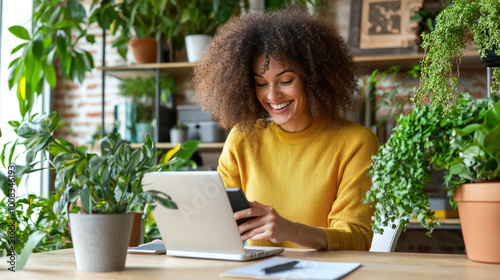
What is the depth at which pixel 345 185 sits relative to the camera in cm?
185

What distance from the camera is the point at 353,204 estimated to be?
176 cm

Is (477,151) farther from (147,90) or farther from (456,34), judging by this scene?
(147,90)

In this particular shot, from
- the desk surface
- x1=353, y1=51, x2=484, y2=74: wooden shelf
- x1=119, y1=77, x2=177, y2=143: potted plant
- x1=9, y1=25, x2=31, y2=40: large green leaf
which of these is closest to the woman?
the desk surface

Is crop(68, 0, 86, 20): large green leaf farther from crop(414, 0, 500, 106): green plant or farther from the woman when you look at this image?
crop(414, 0, 500, 106): green plant

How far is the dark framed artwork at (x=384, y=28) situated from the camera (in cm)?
313

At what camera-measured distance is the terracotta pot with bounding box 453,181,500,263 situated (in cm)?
109

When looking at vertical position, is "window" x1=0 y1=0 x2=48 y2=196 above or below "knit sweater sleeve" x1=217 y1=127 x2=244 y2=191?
above

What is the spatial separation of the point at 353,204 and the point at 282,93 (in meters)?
0.49

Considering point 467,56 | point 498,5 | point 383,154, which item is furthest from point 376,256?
point 467,56

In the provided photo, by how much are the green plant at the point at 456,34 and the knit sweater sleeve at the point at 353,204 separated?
346 mm

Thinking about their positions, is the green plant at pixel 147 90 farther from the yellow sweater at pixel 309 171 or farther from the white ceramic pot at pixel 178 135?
the yellow sweater at pixel 309 171

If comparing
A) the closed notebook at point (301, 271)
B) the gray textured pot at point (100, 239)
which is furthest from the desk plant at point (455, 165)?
the gray textured pot at point (100, 239)

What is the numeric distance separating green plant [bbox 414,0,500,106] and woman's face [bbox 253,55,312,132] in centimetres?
63

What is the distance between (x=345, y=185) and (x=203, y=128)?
1.70 m
